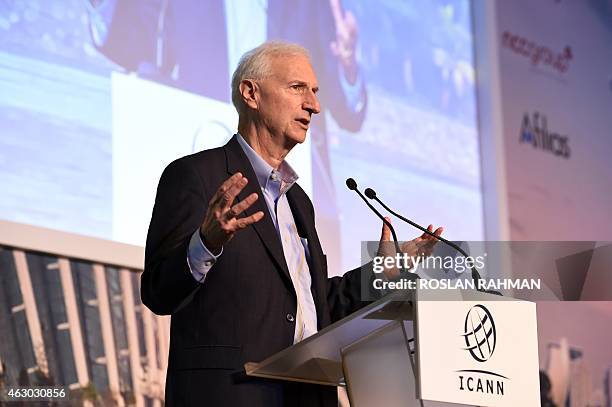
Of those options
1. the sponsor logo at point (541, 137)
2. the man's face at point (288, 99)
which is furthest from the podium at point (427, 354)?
the sponsor logo at point (541, 137)

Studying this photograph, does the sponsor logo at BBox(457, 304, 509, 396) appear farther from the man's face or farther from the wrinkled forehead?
the wrinkled forehead

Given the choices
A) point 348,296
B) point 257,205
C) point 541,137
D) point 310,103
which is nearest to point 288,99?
point 310,103

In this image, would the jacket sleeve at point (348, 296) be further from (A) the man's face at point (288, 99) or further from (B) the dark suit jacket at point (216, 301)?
(A) the man's face at point (288, 99)

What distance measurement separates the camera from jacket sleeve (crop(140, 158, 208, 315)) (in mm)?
2340

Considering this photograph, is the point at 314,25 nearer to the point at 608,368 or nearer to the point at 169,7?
the point at 169,7

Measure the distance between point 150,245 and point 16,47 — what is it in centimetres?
129

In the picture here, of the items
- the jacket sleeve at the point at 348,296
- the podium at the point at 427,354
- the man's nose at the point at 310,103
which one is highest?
the man's nose at the point at 310,103

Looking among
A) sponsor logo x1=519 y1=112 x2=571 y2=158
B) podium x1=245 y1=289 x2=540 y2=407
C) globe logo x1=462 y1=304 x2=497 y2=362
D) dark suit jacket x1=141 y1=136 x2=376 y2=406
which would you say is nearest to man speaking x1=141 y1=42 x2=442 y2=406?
dark suit jacket x1=141 y1=136 x2=376 y2=406

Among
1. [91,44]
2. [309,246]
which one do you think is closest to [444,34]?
[91,44]

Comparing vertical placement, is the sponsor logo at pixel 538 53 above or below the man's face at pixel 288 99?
above

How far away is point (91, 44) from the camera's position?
375 centimetres

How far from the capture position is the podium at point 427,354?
2.21m

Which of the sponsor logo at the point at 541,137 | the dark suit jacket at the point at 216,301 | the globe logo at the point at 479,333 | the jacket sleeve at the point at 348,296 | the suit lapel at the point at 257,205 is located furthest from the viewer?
the sponsor logo at the point at 541,137

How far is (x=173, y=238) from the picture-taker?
2.46 meters
